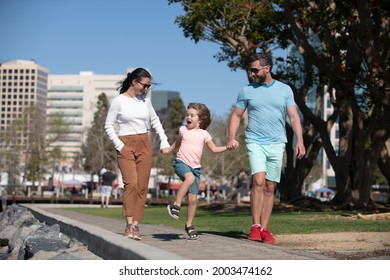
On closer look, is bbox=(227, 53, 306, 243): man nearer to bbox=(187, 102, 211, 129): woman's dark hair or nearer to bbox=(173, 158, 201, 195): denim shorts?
bbox=(187, 102, 211, 129): woman's dark hair

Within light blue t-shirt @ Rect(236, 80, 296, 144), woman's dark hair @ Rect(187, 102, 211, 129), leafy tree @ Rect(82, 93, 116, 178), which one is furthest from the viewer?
leafy tree @ Rect(82, 93, 116, 178)

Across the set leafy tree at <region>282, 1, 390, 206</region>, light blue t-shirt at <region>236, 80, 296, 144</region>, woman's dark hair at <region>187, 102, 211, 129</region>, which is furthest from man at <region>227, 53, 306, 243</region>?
leafy tree at <region>282, 1, 390, 206</region>

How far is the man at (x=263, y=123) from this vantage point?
33.7ft

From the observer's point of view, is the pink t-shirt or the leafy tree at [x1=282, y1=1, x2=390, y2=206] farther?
the leafy tree at [x1=282, y1=1, x2=390, y2=206]

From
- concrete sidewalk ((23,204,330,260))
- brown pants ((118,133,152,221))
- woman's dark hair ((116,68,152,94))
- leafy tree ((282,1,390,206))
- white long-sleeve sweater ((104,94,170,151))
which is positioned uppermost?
leafy tree ((282,1,390,206))

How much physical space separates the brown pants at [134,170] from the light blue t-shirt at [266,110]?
3.95 ft

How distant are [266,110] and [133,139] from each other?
1546 mm

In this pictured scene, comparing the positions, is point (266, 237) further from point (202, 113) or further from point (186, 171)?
point (202, 113)

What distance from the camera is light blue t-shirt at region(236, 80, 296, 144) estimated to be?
33.7 ft

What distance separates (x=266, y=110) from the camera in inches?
404

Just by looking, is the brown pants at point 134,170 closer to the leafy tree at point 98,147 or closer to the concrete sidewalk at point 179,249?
the concrete sidewalk at point 179,249

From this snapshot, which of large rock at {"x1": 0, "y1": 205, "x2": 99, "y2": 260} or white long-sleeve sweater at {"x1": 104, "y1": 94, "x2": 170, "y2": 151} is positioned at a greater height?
white long-sleeve sweater at {"x1": 104, "y1": 94, "x2": 170, "y2": 151}
